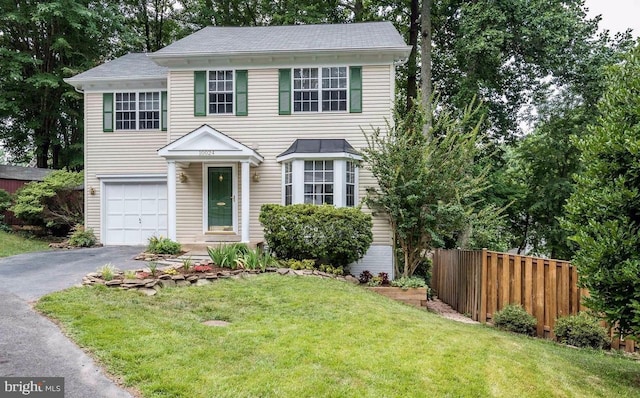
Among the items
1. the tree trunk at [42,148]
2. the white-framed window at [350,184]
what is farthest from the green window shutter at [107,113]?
the tree trunk at [42,148]

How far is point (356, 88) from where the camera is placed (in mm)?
11547

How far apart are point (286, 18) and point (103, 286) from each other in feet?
53.8

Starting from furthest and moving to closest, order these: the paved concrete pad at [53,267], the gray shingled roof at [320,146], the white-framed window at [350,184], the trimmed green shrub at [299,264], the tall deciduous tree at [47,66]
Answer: the tall deciduous tree at [47,66]
the white-framed window at [350,184]
the gray shingled roof at [320,146]
the trimmed green shrub at [299,264]
the paved concrete pad at [53,267]

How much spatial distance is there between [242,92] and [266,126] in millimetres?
1281

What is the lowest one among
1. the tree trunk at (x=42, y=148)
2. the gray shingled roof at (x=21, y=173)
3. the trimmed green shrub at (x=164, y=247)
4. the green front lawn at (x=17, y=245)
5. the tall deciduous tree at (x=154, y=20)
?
the green front lawn at (x=17, y=245)

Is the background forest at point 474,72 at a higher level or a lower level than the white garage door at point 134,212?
higher

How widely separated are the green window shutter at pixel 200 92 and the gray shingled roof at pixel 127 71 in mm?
1580

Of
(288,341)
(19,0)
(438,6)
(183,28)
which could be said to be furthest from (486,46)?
(19,0)

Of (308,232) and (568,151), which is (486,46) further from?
(308,232)

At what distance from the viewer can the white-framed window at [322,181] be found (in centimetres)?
1080

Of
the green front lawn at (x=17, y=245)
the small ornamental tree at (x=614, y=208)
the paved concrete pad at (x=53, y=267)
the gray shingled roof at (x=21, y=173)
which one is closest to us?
the small ornamental tree at (x=614, y=208)

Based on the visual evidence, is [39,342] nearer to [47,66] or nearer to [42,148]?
[42,148]

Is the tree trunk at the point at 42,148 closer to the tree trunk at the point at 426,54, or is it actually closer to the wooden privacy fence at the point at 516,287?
the tree trunk at the point at 426,54

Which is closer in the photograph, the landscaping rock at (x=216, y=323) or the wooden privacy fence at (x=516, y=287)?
the landscaping rock at (x=216, y=323)
